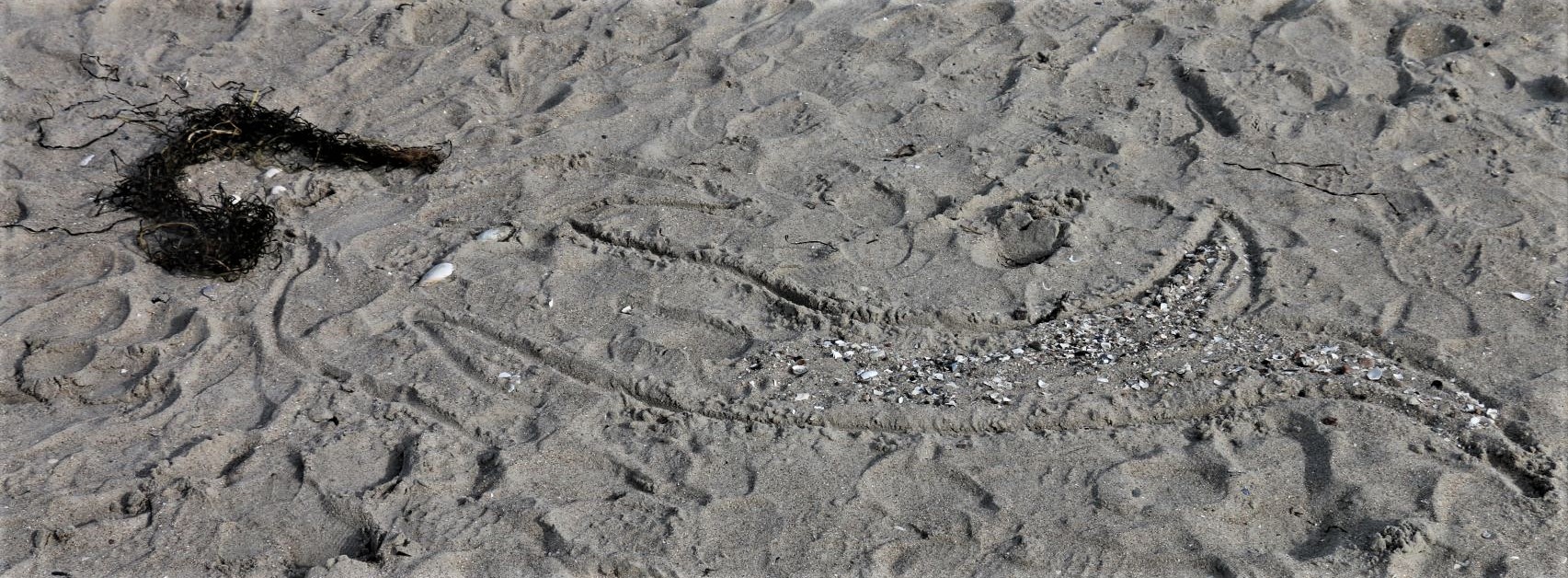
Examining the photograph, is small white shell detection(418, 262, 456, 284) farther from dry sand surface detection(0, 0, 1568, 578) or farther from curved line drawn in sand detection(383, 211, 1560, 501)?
curved line drawn in sand detection(383, 211, 1560, 501)

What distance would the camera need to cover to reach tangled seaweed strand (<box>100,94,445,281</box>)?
379 cm

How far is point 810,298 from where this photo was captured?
3559 mm

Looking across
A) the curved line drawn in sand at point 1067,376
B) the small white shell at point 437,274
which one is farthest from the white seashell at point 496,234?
the curved line drawn in sand at point 1067,376

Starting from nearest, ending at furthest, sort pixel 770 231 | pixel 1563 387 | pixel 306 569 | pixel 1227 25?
pixel 306 569 < pixel 1563 387 < pixel 770 231 < pixel 1227 25

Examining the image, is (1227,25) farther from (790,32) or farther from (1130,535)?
(1130,535)

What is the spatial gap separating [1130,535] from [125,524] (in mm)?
2376

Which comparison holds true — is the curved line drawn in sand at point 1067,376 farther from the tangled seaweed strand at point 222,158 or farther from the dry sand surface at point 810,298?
the tangled seaweed strand at point 222,158

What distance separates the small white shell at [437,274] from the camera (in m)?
3.71

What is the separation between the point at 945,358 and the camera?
3361mm

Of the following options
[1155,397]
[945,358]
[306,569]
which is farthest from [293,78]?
[1155,397]

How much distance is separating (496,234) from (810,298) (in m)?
1.12

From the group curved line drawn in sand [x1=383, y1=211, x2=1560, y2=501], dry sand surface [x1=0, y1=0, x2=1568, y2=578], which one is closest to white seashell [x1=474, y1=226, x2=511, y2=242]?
dry sand surface [x1=0, y1=0, x2=1568, y2=578]

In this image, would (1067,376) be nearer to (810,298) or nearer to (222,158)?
(810,298)

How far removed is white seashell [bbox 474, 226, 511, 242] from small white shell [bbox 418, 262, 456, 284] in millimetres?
201
